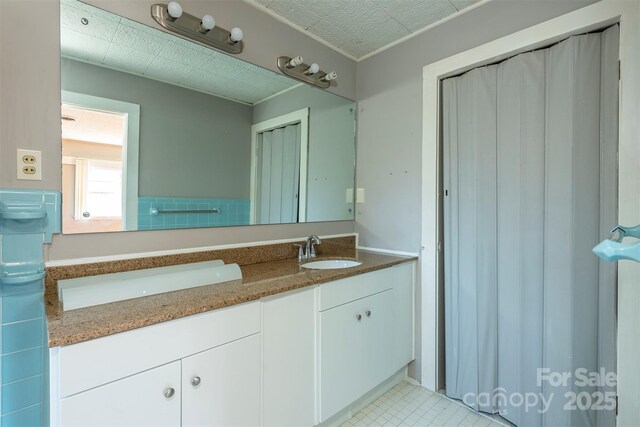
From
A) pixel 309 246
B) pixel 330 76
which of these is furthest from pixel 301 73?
pixel 309 246

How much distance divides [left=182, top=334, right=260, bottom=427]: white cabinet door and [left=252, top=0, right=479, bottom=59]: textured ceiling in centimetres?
177

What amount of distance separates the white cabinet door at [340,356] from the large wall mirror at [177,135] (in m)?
0.72

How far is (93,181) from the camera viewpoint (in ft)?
4.12

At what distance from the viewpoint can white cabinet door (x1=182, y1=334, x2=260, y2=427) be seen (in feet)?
3.34

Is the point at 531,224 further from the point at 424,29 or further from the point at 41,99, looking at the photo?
the point at 41,99

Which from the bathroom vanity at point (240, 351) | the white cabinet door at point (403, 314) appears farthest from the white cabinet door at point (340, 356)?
the white cabinet door at point (403, 314)

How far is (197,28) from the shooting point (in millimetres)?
1463

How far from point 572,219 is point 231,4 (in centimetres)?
202

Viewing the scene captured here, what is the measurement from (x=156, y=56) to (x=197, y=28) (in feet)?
0.79

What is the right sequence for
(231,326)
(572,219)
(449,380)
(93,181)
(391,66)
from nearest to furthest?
(231,326) < (93,181) < (572,219) < (449,380) < (391,66)

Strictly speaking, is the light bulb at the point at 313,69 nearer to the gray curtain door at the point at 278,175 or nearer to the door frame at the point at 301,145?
the door frame at the point at 301,145

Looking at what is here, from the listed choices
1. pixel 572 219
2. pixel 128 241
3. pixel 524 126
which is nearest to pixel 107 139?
pixel 128 241

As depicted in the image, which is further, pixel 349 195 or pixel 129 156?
pixel 349 195

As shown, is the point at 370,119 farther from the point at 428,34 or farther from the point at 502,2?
the point at 502,2
